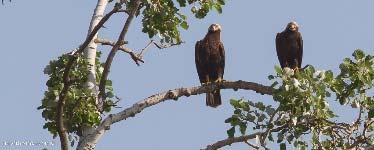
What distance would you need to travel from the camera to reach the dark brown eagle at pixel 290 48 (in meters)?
10.3

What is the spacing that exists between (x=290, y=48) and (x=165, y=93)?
3.46 meters

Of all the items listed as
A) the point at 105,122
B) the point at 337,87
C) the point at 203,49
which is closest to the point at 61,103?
the point at 105,122

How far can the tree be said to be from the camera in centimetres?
605

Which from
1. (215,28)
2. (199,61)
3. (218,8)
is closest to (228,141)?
(218,8)

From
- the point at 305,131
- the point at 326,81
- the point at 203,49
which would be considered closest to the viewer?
the point at 326,81

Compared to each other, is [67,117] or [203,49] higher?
[203,49]

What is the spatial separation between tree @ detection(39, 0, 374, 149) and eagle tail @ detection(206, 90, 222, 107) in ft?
7.54

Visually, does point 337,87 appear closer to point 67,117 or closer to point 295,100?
point 295,100

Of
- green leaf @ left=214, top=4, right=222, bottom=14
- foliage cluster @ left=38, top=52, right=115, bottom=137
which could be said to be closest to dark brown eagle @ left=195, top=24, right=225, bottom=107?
green leaf @ left=214, top=4, right=222, bottom=14

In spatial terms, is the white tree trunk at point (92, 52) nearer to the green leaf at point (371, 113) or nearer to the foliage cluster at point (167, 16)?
the foliage cluster at point (167, 16)

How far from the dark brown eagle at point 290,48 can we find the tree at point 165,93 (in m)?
2.56

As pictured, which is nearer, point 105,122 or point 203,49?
point 105,122

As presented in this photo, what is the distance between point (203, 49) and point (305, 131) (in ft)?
14.2

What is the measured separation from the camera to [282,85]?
6.06 m
